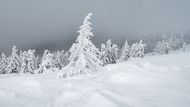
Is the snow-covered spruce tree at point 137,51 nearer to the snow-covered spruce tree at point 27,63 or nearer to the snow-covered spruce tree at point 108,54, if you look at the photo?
the snow-covered spruce tree at point 108,54

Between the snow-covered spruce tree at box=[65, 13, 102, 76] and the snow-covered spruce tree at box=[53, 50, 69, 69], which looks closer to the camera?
the snow-covered spruce tree at box=[65, 13, 102, 76]

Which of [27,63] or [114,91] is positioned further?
[27,63]

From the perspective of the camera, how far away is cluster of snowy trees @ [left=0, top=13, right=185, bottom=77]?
19891 millimetres

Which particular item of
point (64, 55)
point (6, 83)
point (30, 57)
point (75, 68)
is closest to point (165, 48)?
point (64, 55)

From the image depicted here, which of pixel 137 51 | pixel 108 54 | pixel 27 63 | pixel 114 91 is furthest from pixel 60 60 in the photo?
pixel 114 91

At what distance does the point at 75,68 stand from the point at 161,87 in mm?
8659

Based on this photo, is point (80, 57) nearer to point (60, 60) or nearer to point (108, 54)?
point (108, 54)

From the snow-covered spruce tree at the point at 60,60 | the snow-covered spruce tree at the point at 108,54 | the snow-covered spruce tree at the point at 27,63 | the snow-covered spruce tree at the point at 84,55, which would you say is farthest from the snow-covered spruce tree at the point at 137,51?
the snow-covered spruce tree at the point at 84,55

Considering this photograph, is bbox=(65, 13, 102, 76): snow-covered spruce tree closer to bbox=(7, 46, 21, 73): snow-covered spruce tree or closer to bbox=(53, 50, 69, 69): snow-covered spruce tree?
bbox=(7, 46, 21, 73): snow-covered spruce tree

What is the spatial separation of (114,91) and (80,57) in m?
8.41

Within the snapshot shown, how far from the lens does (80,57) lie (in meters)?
19.8

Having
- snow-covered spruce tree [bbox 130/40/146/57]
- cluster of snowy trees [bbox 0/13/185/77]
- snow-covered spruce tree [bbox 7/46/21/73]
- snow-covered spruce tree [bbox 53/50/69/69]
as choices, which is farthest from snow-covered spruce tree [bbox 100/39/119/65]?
snow-covered spruce tree [bbox 7/46/21/73]

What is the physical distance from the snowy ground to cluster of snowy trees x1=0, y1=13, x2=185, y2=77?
13.0ft

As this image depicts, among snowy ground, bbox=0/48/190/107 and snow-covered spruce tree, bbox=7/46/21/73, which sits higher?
snow-covered spruce tree, bbox=7/46/21/73
